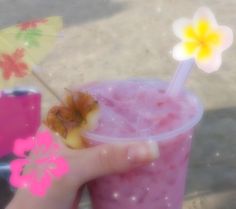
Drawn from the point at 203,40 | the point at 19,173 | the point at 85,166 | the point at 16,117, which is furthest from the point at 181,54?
the point at 16,117

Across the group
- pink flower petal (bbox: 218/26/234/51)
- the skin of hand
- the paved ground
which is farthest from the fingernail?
the paved ground

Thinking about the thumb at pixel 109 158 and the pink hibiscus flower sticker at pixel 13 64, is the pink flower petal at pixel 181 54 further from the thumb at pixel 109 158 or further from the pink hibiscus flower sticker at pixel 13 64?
the pink hibiscus flower sticker at pixel 13 64

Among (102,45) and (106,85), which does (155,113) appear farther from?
(102,45)

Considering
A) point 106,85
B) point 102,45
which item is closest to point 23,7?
point 102,45

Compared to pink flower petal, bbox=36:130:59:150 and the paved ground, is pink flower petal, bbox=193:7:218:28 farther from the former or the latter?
the paved ground

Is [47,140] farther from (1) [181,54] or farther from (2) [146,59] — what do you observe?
(2) [146,59]

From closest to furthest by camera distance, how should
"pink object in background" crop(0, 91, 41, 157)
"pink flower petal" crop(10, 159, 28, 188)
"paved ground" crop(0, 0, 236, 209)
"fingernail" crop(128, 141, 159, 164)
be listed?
"fingernail" crop(128, 141, 159, 164), "pink flower petal" crop(10, 159, 28, 188), "pink object in background" crop(0, 91, 41, 157), "paved ground" crop(0, 0, 236, 209)

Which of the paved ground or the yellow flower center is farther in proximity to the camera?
the paved ground
